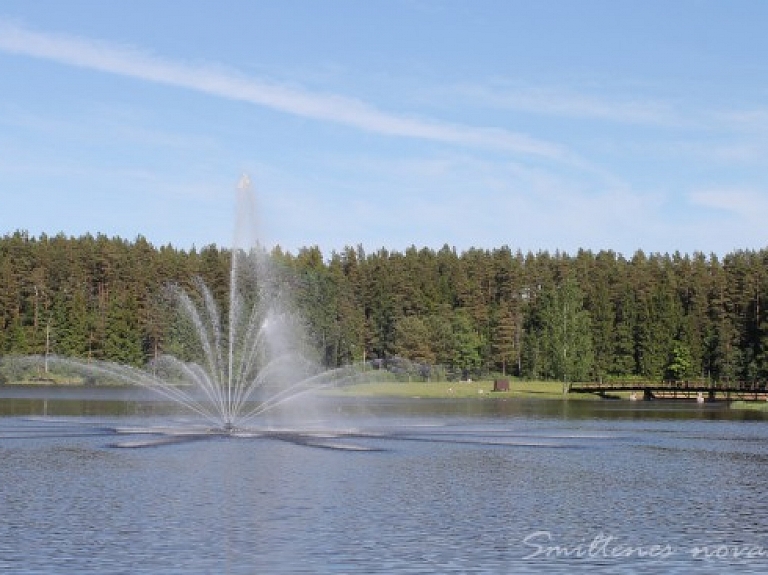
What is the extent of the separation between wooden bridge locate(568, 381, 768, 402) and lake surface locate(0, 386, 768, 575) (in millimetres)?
80456

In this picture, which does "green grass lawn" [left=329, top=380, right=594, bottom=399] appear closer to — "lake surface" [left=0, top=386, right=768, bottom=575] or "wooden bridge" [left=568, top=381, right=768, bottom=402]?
"wooden bridge" [left=568, top=381, right=768, bottom=402]

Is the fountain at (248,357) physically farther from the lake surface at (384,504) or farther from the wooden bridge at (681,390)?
the lake surface at (384,504)

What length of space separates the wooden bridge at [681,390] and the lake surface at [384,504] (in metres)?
80.5

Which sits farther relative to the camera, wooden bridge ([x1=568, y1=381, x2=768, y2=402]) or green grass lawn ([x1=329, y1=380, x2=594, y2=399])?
green grass lawn ([x1=329, y1=380, x2=594, y2=399])

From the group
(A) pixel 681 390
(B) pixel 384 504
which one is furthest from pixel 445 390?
(B) pixel 384 504

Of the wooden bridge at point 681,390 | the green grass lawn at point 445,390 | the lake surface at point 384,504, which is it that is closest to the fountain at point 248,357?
the green grass lawn at point 445,390

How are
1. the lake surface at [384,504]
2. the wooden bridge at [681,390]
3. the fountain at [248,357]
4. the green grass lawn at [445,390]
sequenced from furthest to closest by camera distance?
the green grass lawn at [445,390], the wooden bridge at [681,390], the fountain at [248,357], the lake surface at [384,504]

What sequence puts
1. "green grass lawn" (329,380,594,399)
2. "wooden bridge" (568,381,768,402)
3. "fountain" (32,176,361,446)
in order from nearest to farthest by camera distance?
1. "fountain" (32,176,361,446)
2. "wooden bridge" (568,381,768,402)
3. "green grass lawn" (329,380,594,399)

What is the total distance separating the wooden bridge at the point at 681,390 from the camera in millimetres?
150462

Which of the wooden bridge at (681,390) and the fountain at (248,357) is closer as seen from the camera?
the fountain at (248,357)

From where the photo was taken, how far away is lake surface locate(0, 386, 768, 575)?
29844 mm

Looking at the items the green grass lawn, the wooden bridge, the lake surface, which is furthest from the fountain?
the lake surface

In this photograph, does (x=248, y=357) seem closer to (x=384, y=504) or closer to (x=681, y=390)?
(x=681, y=390)

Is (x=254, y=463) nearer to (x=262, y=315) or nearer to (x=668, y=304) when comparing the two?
(x=262, y=315)
